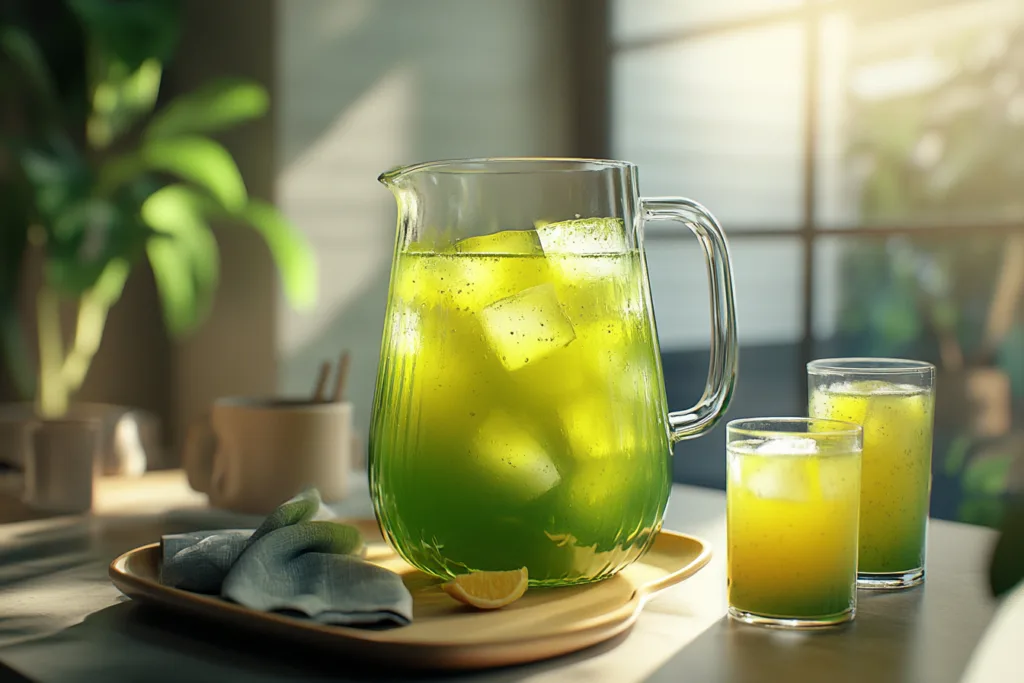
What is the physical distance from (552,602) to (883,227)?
7.14 feet

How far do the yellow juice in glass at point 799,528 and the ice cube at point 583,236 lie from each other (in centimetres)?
17

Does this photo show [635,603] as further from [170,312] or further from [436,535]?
[170,312]

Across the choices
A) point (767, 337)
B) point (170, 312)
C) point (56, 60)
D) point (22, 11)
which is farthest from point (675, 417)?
point (22, 11)

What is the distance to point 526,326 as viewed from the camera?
761 mm

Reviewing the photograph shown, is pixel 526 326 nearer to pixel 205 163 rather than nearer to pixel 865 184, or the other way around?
pixel 205 163

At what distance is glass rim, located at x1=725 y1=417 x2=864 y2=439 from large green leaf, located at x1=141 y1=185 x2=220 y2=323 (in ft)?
6.79

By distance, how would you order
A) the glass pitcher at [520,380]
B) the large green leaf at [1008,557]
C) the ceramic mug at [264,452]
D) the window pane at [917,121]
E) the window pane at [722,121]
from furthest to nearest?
the window pane at [722,121] < the window pane at [917,121] < the ceramic mug at [264,452] < the glass pitcher at [520,380] < the large green leaf at [1008,557]

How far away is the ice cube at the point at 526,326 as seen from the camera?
76 cm

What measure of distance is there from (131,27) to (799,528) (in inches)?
88.8

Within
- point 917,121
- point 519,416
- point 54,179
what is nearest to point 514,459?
point 519,416

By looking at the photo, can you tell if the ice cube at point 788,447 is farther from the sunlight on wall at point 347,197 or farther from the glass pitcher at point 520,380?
the sunlight on wall at point 347,197

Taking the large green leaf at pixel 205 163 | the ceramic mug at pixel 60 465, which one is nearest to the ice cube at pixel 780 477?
the ceramic mug at pixel 60 465

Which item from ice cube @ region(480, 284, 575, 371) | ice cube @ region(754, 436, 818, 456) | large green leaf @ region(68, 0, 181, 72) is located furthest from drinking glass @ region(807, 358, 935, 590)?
large green leaf @ region(68, 0, 181, 72)

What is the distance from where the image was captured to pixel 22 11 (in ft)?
9.65
